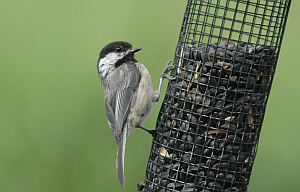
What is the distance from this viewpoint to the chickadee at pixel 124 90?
4.38 m

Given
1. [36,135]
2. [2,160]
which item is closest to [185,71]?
[36,135]

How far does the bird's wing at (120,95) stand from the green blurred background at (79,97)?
95 cm

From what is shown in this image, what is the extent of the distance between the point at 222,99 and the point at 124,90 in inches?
58.1

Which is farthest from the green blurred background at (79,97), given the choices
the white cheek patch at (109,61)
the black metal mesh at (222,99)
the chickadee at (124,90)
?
the black metal mesh at (222,99)

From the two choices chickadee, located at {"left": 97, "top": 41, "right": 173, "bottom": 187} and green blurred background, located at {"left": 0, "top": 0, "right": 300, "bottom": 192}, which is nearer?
chickadee, located at {"left": 97, "top": 41, "right": 173, "bottom": 187}

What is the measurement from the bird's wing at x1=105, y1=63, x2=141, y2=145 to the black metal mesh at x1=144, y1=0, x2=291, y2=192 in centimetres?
85

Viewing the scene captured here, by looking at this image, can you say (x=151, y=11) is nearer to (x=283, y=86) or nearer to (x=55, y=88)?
(x=55, y=88)

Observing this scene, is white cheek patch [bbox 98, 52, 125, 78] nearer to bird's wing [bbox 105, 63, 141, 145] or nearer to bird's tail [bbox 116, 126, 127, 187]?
bird's wing [bbox 105, 63, 141, 145]

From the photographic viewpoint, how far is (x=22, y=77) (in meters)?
5.91

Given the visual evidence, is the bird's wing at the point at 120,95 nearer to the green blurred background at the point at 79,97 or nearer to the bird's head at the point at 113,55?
the bird's head at the point at 113,55

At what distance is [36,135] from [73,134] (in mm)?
643

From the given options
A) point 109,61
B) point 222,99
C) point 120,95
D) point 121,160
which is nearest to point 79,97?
point 109,61

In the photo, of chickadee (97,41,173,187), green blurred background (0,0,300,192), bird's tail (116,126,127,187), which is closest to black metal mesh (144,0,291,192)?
bird's tail (116,126,127,187)

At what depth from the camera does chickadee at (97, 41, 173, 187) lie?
4.38 metres
